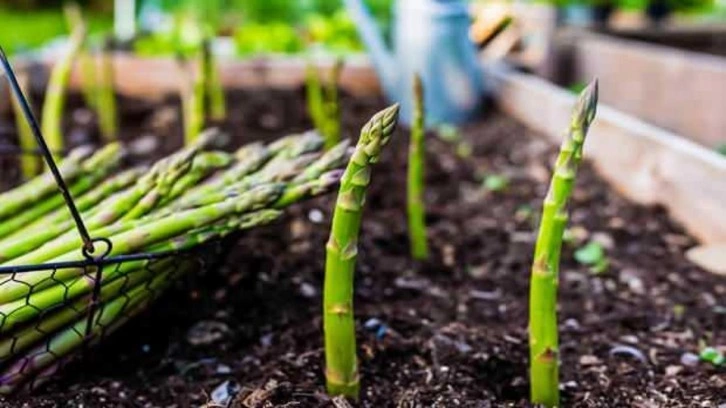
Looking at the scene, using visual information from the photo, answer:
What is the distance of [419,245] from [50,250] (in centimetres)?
80

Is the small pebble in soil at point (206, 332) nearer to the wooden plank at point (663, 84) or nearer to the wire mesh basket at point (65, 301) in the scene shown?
the wire mesh basket at point (65, 301)

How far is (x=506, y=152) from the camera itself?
2.70m

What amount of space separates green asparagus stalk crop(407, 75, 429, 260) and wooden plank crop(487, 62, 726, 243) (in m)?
0.54

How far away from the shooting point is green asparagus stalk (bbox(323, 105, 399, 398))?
1020 millimetres

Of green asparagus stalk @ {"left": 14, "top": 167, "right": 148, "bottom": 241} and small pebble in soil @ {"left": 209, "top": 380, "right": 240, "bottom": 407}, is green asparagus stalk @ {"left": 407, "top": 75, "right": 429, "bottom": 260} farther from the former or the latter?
small pebble in soil @ {"left": 209, "top": 380, "right": 240, "bottom": 407}

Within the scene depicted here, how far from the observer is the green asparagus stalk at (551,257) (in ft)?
3.45

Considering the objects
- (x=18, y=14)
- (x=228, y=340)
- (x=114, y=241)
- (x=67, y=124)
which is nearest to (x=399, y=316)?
(x=228, y=340)

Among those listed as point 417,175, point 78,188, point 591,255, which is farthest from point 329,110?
point 78,188

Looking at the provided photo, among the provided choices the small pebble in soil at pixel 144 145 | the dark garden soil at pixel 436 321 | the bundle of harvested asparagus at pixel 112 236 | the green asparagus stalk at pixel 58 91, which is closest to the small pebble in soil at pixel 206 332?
the dark garden soil at pixel 436 321

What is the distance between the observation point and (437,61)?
3158mm

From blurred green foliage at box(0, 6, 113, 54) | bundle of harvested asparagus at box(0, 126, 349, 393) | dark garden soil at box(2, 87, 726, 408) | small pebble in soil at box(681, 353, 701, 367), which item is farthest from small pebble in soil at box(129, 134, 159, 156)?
blurred green foliage at box(0, 6, 113, 54)

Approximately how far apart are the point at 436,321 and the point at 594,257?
0.50 m

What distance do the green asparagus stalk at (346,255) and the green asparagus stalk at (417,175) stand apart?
0.59m

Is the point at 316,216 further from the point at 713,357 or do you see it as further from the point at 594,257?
the point at 713,357
